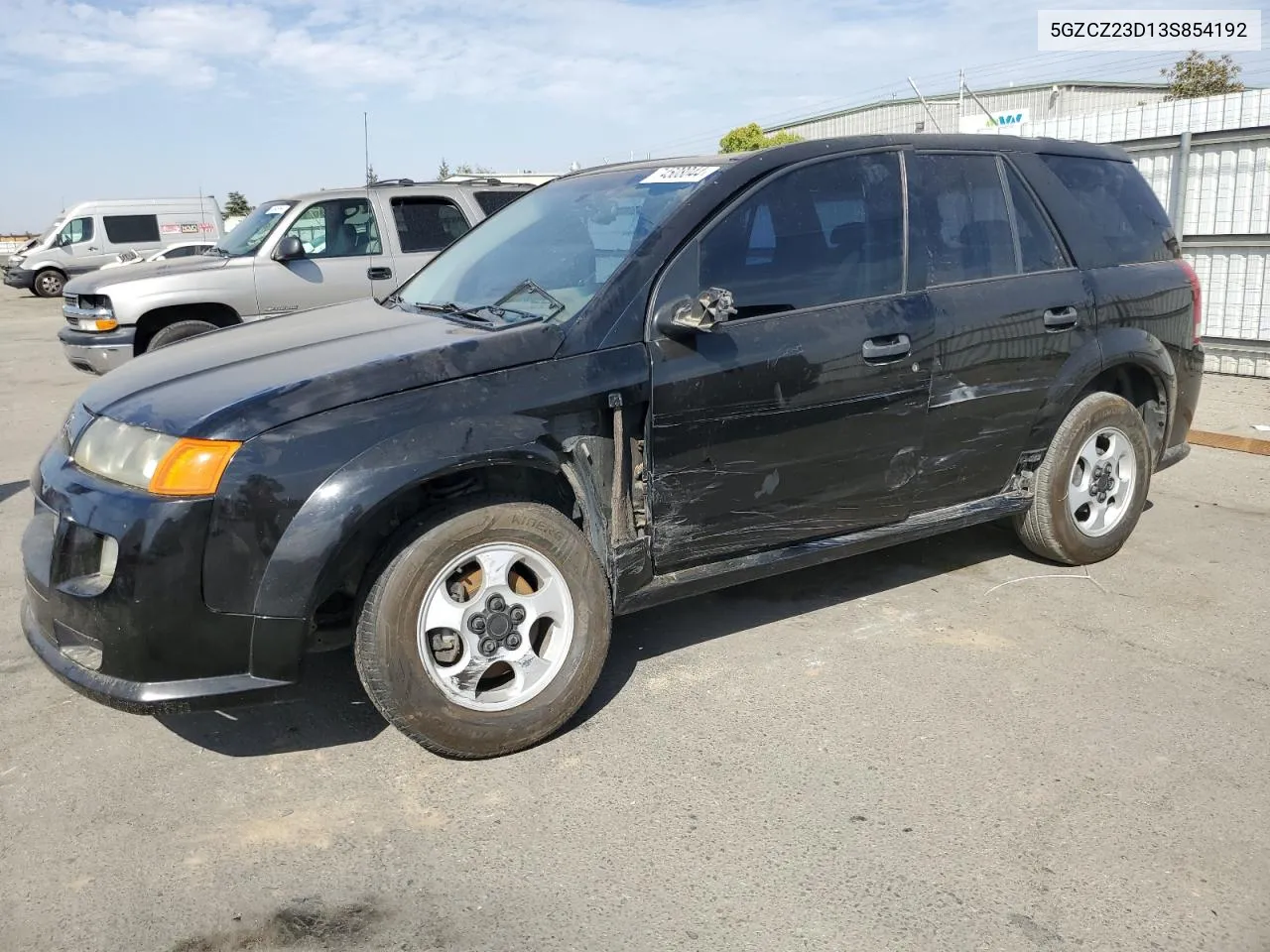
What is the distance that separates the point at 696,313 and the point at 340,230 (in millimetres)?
6746

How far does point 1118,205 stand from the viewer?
16.2 feet

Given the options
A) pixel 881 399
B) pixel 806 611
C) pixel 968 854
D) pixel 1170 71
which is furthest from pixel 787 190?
pixel 1170 71

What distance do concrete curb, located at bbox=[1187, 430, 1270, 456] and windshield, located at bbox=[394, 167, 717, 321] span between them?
4.76m

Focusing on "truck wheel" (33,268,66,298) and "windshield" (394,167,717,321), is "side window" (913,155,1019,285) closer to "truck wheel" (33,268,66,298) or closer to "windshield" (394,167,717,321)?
"windshield" (394,167,717,321)

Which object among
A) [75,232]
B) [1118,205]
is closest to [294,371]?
[1118,205]

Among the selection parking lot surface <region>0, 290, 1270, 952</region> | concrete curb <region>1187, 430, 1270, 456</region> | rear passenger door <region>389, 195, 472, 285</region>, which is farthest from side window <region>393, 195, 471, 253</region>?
concrete curb <region>1187, 430, 1270, 456</region>

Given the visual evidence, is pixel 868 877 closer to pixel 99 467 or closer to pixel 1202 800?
pixel 1202 800

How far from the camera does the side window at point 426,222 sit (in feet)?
31.0

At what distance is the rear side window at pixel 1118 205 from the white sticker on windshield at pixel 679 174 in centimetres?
176

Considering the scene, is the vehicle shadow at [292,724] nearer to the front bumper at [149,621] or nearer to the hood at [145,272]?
the front bumper at [149,621]

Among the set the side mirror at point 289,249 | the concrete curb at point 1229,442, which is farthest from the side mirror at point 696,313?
the side mirror at point 289,249

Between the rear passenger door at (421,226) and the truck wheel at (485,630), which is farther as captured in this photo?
the rear passenger door at (421,226)

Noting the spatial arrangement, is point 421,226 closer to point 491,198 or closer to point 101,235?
point 491,198

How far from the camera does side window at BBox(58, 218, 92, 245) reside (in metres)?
25.3
